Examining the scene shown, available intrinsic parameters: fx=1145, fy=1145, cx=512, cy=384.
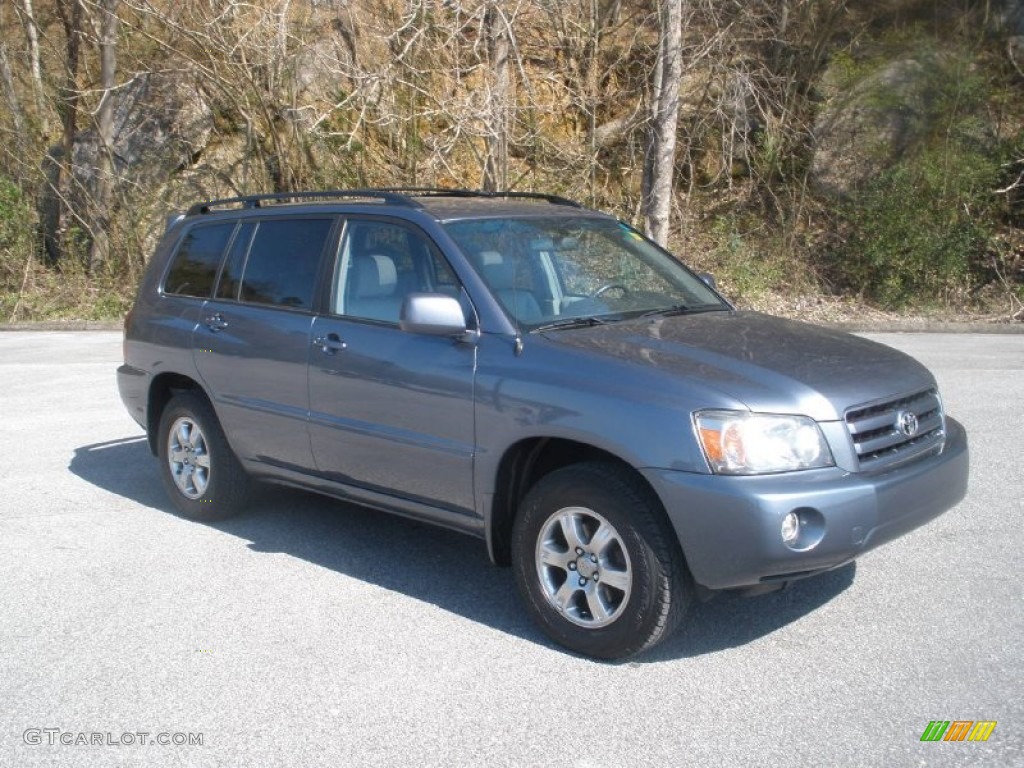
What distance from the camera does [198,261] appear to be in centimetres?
688

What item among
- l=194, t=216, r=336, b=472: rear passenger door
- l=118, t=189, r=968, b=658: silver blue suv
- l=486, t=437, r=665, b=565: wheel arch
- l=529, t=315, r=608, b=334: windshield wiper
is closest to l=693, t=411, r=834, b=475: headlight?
l=118, t=189, r=968, b=658: silver blue suv

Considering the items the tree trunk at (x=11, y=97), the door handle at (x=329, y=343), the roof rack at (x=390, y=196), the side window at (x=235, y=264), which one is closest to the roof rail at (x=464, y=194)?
the roof rack at (x=390, y=196)

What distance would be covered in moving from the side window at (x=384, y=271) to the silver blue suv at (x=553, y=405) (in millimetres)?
12

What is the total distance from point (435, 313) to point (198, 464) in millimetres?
2478

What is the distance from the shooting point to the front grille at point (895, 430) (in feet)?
14.5

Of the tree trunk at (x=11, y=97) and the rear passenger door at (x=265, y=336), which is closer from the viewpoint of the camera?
the rear passenger door at (x=265, y=336)

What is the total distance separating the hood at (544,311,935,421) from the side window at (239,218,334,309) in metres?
1.63

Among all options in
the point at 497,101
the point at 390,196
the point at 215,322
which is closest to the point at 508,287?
the point at 390,196

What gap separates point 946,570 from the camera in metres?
5.45

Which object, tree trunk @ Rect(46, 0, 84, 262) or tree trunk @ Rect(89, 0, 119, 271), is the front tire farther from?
tree trunk @ Rect(46, 0, 84, 262)

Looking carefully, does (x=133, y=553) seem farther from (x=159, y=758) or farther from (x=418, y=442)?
(x=159, y=758)

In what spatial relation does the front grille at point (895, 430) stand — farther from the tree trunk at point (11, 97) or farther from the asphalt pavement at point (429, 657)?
the tree trunk at point (11, 97)

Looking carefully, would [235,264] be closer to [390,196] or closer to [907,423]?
[390,196]

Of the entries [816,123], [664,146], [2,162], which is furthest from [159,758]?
[2,162]
